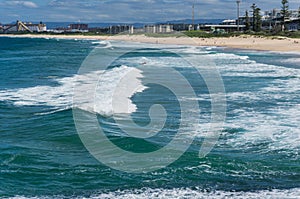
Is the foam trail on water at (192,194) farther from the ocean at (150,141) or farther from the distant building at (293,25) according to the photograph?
the distant building at (293,25)

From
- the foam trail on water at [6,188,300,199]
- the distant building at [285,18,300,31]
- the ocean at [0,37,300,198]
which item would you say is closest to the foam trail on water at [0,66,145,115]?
the ocean at [0,37,300,198]

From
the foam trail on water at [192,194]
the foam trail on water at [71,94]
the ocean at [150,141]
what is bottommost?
the foam trail on water at [192,194]

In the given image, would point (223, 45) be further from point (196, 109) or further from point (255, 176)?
point (255, 176)

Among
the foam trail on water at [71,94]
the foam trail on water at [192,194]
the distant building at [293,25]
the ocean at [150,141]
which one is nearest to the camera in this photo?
the foam trail on water at [192,194]

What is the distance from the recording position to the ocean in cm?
1038

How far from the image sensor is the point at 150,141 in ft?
46.1

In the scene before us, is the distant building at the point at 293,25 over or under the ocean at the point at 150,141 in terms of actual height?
over

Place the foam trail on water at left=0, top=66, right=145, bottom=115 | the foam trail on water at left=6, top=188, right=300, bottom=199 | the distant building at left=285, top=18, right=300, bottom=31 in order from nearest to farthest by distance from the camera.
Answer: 1. the foam trail on water at left=6, top=188, right=300, bottom=199
2. the foam trail on water at left=0, top=66, right=145, bottom=115
3. the distant building at left=285, top=18, right=300, bottom=31

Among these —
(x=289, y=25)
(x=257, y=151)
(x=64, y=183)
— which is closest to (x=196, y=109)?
(x=257, y=151)

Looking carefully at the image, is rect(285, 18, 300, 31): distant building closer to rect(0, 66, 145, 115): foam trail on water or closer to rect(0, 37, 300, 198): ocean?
rect(0, 66, 145, 115): foam trail on water

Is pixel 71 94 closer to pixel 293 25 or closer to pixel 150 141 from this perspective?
pixel 150 141

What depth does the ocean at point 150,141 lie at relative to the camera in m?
10.4

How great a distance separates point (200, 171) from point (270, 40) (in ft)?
223

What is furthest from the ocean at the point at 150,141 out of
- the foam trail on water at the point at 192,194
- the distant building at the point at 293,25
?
the distant building at the point at 293,25
